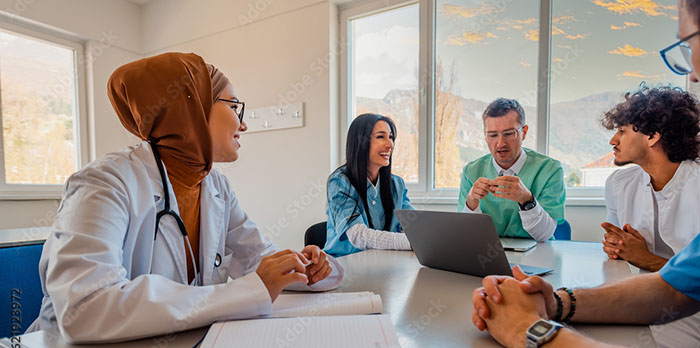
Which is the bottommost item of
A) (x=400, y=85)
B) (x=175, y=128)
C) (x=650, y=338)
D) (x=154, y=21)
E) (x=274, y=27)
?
(x=650, y=338)

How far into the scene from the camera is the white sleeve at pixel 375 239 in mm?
1594

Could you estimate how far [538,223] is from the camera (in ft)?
5.96

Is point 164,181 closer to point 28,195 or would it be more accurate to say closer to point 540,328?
point 540,328

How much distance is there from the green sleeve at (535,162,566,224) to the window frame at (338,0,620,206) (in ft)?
1.71

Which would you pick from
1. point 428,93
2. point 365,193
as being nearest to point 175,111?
point 365,193

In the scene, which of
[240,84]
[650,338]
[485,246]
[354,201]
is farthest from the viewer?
[240,84]

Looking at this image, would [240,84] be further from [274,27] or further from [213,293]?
[213,293]

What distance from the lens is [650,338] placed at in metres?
0.71

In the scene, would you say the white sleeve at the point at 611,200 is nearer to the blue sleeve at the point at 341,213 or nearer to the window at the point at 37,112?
the blue sleeve at the point at 341,213

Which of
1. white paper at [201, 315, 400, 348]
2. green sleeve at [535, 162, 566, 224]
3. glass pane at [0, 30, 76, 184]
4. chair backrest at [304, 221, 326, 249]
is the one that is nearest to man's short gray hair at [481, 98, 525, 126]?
green sleeve at [535, 162, 566, 224]

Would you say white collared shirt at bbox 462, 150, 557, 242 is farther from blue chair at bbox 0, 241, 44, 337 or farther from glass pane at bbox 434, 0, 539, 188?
blue chair at bbox 0, 241, 44, 337

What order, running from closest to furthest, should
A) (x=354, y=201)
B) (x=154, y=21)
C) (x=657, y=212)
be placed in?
1. (x=657, y=212)
2. (x=354, y=201)
3. (x=154, y=21)

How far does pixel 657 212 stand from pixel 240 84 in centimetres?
343

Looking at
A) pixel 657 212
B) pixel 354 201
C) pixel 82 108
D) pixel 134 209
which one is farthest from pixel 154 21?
pixel 657 212
